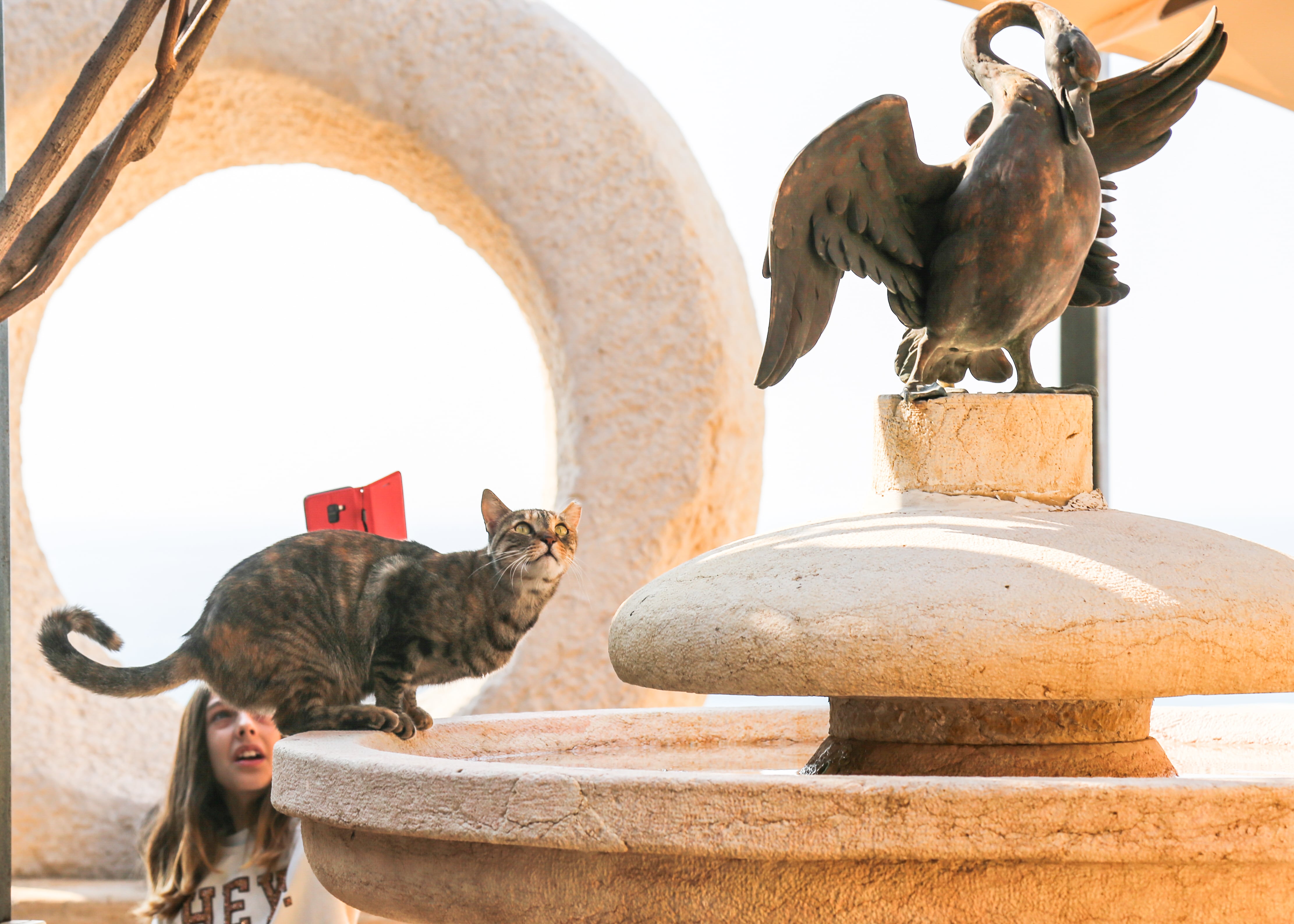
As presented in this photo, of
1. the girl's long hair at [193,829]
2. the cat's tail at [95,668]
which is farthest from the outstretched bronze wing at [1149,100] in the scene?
the girl's long hair at [193,829]

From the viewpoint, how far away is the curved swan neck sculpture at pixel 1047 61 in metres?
1.56

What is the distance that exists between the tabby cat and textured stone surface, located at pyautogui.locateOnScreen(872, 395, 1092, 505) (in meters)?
0.66

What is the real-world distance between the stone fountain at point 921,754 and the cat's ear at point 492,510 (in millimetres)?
367

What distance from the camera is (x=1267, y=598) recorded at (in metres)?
1.32

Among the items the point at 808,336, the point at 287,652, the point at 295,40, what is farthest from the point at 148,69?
the point at 808,336

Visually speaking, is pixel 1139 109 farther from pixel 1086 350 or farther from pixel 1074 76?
pixel 1086 350

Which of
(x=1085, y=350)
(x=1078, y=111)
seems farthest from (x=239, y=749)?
(x=1085, y=350)

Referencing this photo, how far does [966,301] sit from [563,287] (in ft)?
6.49

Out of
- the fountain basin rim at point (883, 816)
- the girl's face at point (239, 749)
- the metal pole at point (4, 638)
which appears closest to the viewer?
the fountain basin rim at point (883, 816)

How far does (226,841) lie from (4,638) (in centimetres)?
71

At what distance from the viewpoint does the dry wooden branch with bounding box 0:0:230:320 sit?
53.1 inches

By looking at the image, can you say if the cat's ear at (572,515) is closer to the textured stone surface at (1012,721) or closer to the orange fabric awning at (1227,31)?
the textured stone surface at (1012,721)

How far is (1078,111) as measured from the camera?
156 cm

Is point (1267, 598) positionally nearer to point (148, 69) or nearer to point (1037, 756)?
point (1037, 756)
